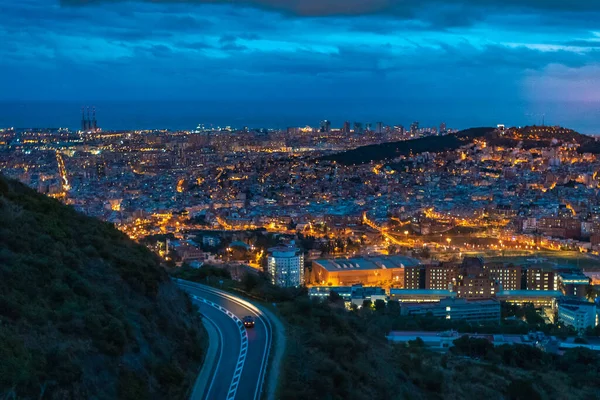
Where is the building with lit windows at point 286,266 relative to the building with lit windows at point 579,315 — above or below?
above

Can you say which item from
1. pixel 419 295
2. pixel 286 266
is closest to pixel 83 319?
pixel 419 295

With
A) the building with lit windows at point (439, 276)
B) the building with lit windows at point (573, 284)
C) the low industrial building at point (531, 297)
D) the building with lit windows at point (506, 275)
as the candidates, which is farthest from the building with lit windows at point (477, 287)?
the building with lit windows at point (573, 284)

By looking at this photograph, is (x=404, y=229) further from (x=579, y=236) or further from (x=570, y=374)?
(x=570, y=374)

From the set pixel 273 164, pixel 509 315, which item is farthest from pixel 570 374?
pixel 273 164

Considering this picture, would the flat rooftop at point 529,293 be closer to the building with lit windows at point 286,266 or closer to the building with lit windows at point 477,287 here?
the building with lit windows at point 477,287

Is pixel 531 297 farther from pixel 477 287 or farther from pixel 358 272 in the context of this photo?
pixel 358 272
